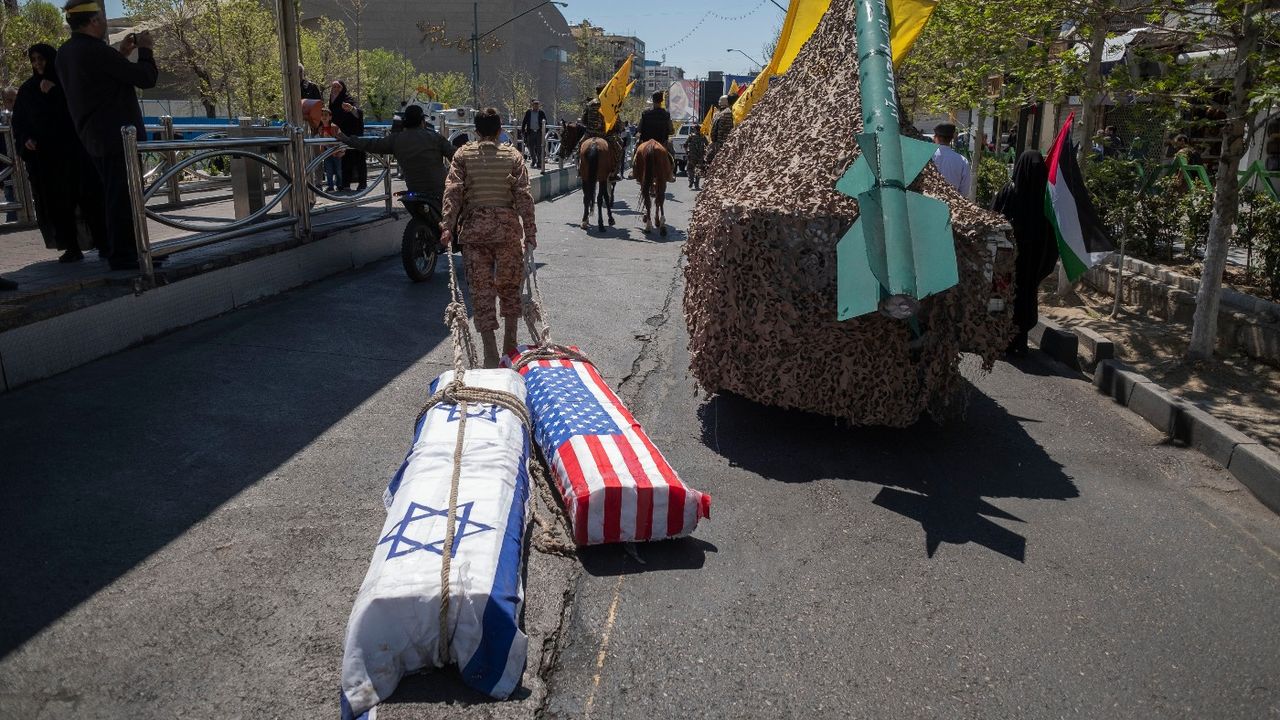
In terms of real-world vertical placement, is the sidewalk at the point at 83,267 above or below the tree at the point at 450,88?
below

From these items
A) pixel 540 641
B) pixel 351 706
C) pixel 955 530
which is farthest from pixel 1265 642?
pixel 351 706

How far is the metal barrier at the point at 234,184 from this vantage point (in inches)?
268

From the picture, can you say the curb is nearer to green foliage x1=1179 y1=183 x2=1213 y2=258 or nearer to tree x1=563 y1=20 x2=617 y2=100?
green foliage x1=1179 y1=183 x2=1213 y2=258

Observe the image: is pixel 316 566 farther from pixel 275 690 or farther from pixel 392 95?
pixel 392 95

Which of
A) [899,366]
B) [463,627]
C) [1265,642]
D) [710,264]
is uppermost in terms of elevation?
[710,264]

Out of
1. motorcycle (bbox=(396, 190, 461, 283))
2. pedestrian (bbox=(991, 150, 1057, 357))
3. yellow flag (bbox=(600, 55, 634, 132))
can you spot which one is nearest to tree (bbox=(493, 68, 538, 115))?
yellow flag (bbox=(600, 55, 634, 132))

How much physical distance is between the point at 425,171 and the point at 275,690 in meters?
7.39

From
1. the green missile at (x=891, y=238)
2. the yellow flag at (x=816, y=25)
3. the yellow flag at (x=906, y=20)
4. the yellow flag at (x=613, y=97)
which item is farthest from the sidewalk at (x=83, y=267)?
the yellow flag at (x=613, y=97)

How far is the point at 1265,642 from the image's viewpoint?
3.53 meters

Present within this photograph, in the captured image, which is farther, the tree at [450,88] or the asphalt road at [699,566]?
the tree at [450,88]

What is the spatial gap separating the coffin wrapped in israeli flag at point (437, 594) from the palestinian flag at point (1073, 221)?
18.6 feet

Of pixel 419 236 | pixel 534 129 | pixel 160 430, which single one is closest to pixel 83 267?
pixel 160 430

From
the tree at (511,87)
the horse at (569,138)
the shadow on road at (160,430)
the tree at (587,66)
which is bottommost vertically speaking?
the shadow on road at (160,430)

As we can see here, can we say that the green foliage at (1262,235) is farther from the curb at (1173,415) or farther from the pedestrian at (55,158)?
the pedestrian at (55,158)
